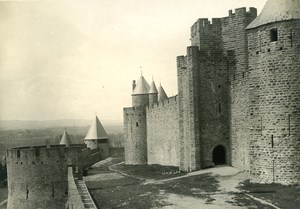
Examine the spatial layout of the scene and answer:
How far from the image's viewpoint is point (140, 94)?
132 feet

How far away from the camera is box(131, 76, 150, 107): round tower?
1580 inches

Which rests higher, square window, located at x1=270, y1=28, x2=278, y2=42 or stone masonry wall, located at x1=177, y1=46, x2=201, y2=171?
square window, located at x1=270, y1=28, x2=278, y2=42

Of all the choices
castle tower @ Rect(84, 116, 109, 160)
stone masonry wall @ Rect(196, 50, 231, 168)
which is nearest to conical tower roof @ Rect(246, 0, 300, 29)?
stone masonry wall @ Rect(196, 50, 231, 168)

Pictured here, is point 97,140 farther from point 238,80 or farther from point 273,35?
point 273,35

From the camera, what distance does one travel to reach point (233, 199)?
15.7 m

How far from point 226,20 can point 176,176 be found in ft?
34.6

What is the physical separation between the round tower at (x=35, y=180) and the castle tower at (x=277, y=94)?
649 inches

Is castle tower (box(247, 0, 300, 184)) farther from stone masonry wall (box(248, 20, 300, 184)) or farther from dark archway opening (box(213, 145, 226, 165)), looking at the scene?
dark archway opening (box(213, 145, 226, 165))

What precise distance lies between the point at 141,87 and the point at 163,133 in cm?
A: 956

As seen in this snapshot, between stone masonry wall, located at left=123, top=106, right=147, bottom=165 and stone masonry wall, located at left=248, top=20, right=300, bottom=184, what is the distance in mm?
19150

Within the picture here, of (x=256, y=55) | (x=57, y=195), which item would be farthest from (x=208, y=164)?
(x=57, y=195)

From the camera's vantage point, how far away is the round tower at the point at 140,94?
40.1 m

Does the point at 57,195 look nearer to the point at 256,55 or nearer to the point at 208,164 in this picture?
the point at 208,164

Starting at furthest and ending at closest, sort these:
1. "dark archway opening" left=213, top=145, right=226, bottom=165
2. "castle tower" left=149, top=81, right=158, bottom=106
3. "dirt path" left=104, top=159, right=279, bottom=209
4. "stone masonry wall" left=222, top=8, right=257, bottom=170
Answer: "castle tower" left=149, top=81, right=158, bottom=106, "dark archway opening" left=213, top=145, right=226, bottom=165, "stone masonry wall" left=222, top=8, right=257, bottom=170, "dirt path" left=104, top=159, right=279, bottom=209
